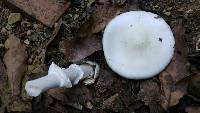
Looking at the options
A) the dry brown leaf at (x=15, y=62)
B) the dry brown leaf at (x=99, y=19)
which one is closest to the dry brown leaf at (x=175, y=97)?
the dry brown leaf at (x=99, y=19)

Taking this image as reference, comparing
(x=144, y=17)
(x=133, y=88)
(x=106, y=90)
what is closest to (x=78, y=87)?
(x=106, y=90)

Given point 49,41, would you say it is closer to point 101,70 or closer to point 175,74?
point 101,70

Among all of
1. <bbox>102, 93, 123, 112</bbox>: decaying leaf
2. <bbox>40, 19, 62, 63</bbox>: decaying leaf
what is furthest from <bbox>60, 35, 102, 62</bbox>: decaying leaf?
<bbox>102, 93, 123, 112</bbox>: decaying leaf

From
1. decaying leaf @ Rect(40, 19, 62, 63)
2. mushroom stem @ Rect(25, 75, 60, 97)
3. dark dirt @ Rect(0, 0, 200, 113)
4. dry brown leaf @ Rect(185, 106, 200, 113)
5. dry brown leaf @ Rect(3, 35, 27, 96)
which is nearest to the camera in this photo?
mushroom stem @ Rect(25, 75, 60, 97)

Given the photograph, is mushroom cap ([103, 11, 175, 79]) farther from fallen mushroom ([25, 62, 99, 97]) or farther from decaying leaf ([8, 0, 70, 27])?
decaying leaf ([8, 0, 70, 27])

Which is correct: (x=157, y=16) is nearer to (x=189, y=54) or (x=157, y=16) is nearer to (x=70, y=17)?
(x=189, y=54)

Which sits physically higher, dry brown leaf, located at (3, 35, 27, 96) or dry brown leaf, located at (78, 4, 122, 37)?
dry brown leaf, located at (78, 4, 122, 37)
